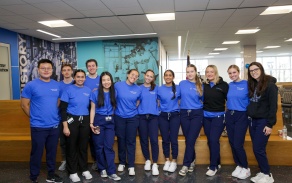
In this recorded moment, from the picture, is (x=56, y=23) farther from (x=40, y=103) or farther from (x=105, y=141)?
(x=105, y=141)

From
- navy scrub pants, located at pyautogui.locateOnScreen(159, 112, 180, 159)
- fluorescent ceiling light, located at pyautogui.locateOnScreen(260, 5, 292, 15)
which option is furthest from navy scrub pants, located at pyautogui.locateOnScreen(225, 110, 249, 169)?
fluorescent ceiling light, located at pyautogui.locateOnScreen(260, 5, 292, 15)

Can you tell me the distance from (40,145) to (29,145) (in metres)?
1.32

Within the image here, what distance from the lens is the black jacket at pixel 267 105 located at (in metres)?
2.86

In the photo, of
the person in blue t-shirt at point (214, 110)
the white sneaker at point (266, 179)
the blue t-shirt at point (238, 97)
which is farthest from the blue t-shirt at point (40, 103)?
the white sneaker at point (266, 179)

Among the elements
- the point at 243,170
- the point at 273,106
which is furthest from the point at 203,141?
the point at 273,106

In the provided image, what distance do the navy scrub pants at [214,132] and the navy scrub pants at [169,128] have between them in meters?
0.42

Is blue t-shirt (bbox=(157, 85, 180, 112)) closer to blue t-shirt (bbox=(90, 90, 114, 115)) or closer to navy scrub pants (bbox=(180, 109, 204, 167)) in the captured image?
navy scrub pants (bbox=(180, 109, 204, 167))

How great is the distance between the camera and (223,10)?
598 cm

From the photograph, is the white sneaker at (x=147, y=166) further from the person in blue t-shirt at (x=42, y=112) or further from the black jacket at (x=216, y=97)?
the person in blue t-shirt at (x=42, y=112)

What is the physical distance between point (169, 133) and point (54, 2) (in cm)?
382

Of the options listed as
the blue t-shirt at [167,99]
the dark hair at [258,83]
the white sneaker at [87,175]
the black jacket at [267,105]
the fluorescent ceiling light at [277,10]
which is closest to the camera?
the black jacket at [267,105]

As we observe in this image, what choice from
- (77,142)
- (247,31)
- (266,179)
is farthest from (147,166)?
(247,31)

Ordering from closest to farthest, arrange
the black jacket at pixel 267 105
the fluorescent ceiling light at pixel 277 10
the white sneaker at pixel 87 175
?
the black jacket at pixel 267 105 < the white sneaker at pixel 87 175 < the fluorescent ceiling light at pixel 277 10

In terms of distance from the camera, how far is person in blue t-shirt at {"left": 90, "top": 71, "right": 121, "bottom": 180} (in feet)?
10.7
